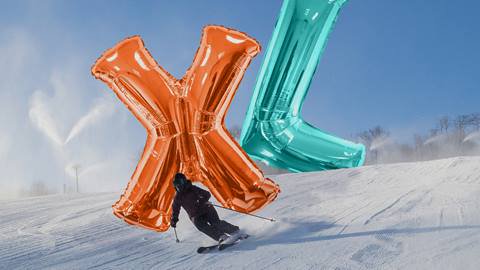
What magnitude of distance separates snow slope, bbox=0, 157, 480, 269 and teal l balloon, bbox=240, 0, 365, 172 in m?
0.58

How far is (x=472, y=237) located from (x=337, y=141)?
11.1ft

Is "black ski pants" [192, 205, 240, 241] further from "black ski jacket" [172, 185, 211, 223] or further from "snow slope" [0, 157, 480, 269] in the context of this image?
"snow slope" [0, 157, 480, 269]

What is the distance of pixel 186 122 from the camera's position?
15.7ft

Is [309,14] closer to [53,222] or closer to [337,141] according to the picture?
[337,141]

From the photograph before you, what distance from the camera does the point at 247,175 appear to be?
4.91 meters

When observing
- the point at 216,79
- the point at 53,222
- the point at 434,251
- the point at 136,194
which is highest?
the point at 216,79

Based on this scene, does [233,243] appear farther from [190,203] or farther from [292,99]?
[292,99]

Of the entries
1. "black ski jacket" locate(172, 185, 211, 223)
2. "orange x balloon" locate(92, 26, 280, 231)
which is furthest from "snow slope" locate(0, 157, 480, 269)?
"orange x balloon" locate(92, 26, 280, 231)

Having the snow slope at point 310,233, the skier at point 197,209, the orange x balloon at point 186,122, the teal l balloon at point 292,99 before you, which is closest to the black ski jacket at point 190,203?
the skier at point 197,209

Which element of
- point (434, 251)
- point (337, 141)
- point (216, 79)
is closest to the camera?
point (434, 251)

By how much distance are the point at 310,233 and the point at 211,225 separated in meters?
1.10

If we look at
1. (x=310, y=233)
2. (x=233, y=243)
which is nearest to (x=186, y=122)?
(x=233, y=243)

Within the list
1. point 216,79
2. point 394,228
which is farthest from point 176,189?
point 394,228

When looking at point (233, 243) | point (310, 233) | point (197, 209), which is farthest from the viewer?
point (310, 233)
